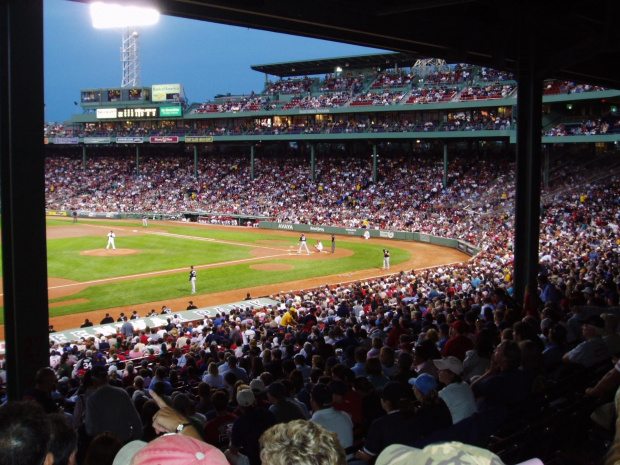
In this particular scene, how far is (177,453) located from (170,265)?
109ft

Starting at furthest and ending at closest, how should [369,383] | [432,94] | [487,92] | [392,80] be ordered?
[392,80] < [432,94] < [487,92] < [369,383]

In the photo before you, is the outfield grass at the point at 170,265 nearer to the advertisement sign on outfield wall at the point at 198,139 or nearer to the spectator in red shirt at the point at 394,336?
the spectator in red shirt at the point at 394,336

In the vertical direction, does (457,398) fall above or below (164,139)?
below

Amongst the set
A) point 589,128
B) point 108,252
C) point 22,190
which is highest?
point 589,128

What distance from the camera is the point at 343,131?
57.2 m

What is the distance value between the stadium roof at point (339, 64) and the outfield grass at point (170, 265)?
1138 inches

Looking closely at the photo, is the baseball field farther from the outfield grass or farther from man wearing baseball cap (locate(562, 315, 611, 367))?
man wearing baseball cap (locate(562, 315, 611, 367))

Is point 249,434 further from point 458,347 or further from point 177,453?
point 458,347

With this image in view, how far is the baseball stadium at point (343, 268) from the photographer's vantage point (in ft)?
17.5

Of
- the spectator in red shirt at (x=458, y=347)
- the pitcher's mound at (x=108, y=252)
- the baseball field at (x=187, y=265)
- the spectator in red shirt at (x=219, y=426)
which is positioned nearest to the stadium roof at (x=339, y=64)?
the baseball field at (x=187, y=265)

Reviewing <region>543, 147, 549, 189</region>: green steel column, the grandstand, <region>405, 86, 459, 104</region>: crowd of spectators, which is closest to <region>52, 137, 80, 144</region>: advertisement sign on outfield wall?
the grandstand

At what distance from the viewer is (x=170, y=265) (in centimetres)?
3416

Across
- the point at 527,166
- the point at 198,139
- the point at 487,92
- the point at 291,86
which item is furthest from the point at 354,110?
the point at 527,166

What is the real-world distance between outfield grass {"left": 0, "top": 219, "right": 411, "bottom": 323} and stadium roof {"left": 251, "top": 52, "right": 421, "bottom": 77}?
94.8 feet
